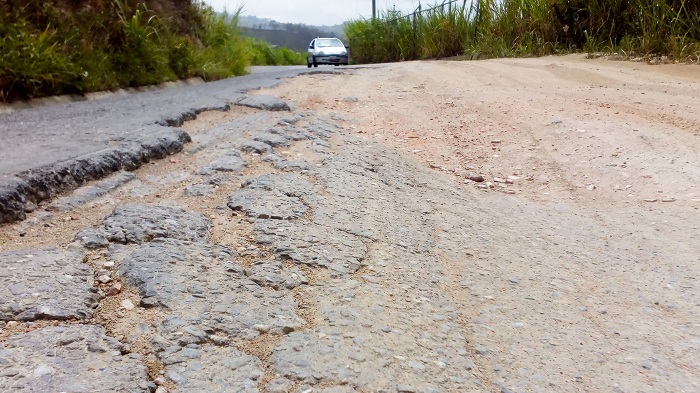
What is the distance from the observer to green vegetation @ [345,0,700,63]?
695 cm

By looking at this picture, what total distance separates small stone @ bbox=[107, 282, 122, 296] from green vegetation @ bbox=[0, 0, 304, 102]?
3.99 meters

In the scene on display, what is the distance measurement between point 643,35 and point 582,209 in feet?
17.6

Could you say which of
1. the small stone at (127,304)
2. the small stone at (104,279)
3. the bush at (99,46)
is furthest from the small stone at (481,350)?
the bush at (99,46)

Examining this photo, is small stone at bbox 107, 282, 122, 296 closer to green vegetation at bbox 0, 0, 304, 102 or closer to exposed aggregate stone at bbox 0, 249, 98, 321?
exposed aggregate stone at bbox 0, 249, 98, 321

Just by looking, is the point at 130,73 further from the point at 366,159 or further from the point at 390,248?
the point at 390,248

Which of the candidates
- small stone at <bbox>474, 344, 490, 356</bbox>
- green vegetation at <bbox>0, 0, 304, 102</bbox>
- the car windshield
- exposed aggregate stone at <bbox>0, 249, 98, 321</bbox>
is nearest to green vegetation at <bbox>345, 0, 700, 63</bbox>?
the car windshield

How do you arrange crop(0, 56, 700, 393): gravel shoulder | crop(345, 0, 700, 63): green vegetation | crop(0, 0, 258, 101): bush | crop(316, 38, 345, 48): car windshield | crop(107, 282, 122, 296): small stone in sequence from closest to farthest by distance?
crop(0, 56, 700, 393): gravel shoulder → crop(107, 282, 122, 296): small stone → crop(0, 0, 258, 101): bush → crop(345, 0, 700, 63): green vegetation → crop(316, 38, 345, 48): car windshield

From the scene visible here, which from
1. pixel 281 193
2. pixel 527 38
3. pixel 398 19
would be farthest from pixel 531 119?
pixel 398 19

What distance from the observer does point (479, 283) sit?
2021mm

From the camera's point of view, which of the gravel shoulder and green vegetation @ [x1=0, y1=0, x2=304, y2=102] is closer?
the gravel shoulder

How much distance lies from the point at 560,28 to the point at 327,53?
9581mm

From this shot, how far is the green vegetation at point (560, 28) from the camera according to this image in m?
6.95

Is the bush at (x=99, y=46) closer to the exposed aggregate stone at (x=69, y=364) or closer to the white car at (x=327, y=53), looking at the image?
the exposed aggregate stone at (x=69, y=364)

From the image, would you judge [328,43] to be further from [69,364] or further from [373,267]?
[69,364]
